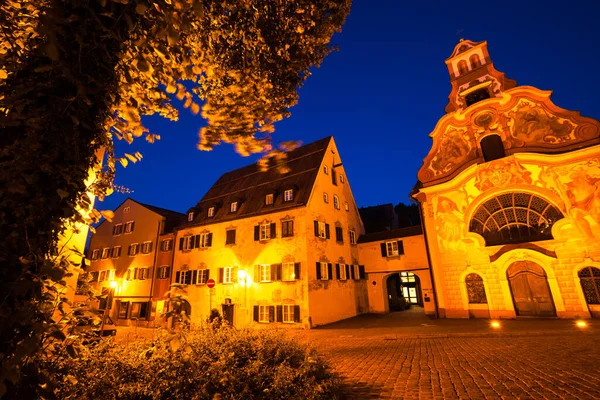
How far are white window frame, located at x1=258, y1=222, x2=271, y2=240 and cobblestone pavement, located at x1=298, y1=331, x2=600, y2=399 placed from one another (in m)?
11.5

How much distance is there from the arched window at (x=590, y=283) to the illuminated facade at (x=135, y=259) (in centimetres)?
3032

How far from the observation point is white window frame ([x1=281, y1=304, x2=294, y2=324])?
768 inches

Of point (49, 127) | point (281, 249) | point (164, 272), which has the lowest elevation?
point (49, 127)

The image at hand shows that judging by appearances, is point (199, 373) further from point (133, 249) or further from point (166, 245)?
point (133, 249)

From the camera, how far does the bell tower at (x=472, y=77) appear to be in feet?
66.1

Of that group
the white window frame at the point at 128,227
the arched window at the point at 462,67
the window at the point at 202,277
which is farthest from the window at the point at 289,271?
the white window frame at the point at 128,227

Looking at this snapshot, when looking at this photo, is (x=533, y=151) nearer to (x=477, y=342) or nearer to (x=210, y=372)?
(x=477, y=342)

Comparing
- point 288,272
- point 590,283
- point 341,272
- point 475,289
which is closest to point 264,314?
point 288,272

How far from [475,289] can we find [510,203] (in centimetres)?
587

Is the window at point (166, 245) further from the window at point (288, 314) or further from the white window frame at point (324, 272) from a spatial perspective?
the white window frame at point (324, 272)

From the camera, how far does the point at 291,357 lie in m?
6.08

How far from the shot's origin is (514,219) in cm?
1756

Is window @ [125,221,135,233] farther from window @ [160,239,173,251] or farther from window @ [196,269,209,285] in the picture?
window @ [196,269,209,285]

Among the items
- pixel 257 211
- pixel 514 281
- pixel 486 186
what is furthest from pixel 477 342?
pixel 257 211
